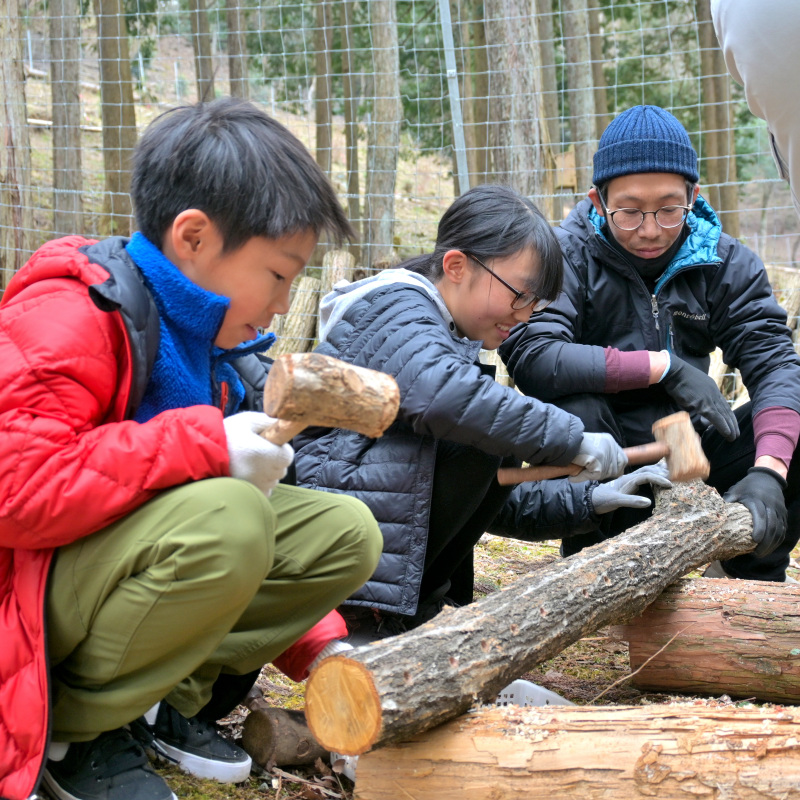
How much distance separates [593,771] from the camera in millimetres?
1647

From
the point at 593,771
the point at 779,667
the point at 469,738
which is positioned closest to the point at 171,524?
the point at 469,738

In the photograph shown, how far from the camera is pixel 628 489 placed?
2.88 metres

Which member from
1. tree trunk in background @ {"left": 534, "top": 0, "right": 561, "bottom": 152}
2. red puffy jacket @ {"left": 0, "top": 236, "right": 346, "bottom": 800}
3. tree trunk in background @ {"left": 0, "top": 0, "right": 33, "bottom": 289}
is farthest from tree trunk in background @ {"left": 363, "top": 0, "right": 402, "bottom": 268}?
red puffy jacket @ {"left": 0, "top": 236, "right": 346, "bottom": 800}

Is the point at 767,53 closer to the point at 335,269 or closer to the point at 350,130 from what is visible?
the point at 335,269

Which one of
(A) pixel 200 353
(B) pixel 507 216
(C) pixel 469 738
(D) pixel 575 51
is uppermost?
(D) pixel 575 51

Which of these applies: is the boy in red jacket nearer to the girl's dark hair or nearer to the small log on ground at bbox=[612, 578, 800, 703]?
the girl's dark hair

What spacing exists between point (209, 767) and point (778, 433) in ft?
6.89

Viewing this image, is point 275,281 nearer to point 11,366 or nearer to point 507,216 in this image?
point 11,366

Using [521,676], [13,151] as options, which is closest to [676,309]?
[521,676]

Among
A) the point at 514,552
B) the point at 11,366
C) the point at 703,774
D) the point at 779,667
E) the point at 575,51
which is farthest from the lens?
the point at 575,51

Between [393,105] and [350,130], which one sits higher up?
[350,130]

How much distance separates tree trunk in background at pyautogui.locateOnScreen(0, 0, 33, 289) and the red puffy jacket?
622 centimetres

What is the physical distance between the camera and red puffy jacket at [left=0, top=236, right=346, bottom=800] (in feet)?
4.89

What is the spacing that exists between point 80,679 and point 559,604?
1082 millimetres
